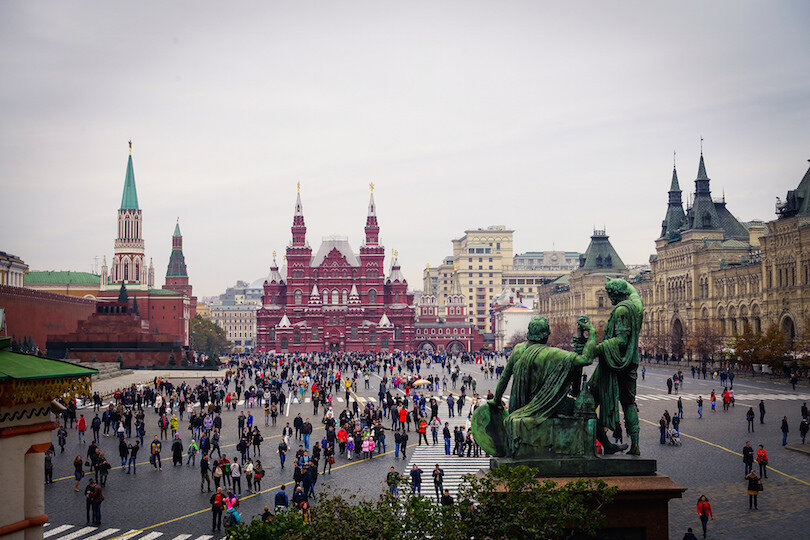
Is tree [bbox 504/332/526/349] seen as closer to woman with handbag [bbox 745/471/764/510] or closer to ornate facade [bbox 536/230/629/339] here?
ornate facade [bbox 536/230/629/339]

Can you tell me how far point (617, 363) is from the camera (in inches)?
452

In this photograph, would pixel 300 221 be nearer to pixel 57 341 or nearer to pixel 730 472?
pixel 57 341

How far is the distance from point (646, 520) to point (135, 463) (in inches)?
753

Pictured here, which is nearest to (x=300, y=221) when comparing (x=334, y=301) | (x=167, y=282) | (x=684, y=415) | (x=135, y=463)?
(x=334, y=301)

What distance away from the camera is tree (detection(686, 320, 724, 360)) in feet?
241

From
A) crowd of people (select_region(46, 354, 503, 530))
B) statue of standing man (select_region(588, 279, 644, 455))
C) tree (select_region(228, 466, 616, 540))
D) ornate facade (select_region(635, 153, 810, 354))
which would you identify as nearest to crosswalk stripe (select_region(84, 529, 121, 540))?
crowd of people (select_region(46, 354, 503, 530))

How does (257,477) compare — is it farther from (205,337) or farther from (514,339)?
(514,339)

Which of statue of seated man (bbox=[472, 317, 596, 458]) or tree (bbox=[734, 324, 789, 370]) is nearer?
statue of seated man (bbox=[472, 317, 596, 458])

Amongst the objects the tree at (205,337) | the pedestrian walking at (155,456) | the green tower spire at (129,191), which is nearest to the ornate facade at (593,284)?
the tree at (205,337)

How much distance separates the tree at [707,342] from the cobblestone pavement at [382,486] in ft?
122

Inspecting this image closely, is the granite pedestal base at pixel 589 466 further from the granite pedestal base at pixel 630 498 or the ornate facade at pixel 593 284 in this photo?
the ornate facade at pixel 593 284

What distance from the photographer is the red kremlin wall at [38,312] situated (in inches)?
2756

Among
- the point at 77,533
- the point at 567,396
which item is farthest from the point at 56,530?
the point at 567,396

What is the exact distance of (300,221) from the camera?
5002 inches
